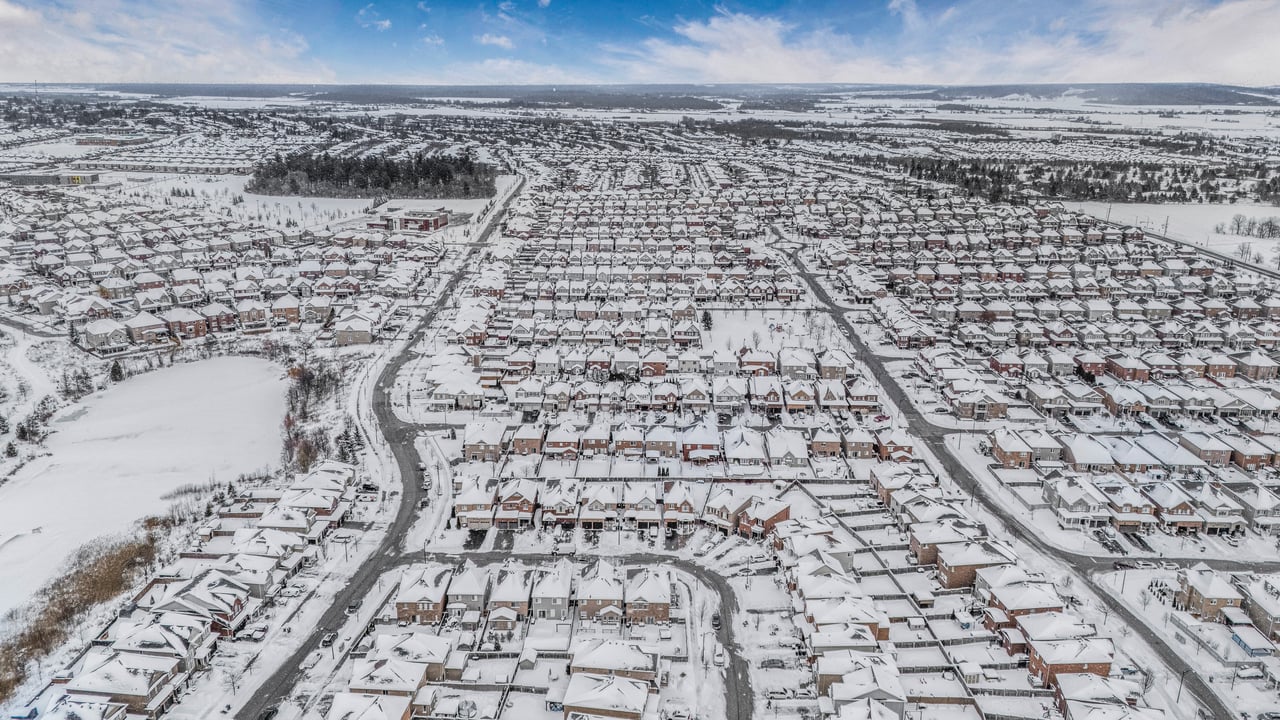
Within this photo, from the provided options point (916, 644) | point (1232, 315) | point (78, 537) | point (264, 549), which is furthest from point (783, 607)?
point (1232, 315)

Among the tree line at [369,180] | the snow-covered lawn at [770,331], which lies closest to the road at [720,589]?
the snow-covered lawn at [770,331]

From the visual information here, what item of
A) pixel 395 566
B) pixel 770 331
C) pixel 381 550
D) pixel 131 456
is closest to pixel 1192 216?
pixel 770 331

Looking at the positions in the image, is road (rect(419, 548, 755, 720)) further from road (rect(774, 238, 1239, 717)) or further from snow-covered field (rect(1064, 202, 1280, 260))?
snow-covered field (rect(1064, 202, 1280, 260))

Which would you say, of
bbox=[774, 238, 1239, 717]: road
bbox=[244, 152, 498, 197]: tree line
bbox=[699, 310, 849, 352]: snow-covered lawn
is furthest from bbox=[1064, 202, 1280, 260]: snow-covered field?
bbox=[244, 152, 498, 197]: tree line

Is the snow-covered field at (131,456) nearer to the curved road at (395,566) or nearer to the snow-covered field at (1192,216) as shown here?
the curved road at (395,566)

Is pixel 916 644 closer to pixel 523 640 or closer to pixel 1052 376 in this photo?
pixel 523 640

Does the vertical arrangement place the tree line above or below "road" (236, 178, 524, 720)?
above
